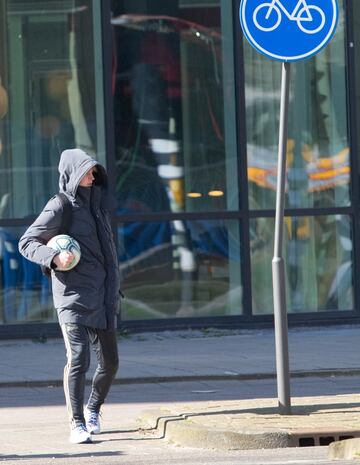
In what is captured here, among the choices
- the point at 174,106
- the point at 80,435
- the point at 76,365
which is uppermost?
the point at 174,106

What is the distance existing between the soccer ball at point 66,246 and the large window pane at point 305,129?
8152 mm

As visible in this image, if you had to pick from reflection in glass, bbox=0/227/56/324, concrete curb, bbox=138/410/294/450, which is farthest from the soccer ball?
reflection in glass, bbox=0/227/56/324

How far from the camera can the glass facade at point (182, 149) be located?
648 inches

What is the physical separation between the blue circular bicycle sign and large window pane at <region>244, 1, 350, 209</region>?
24.9 feet

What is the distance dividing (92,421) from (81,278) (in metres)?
1.08

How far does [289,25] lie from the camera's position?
923 centimetres

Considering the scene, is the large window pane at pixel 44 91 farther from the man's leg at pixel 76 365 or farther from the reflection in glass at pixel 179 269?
the man's leg at pixel 76 365

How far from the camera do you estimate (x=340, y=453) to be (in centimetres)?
809

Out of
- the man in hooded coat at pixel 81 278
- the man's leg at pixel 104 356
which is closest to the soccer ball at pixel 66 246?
the man in hooded coat at pixel 81 278

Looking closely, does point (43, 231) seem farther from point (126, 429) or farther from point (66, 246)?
point (126, 429)

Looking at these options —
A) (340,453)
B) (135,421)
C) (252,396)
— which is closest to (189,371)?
(252,396)

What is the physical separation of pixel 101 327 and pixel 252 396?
9.85 feet

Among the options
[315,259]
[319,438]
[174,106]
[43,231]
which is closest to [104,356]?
[43,231]

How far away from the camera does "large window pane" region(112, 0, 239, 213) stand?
16.6m
